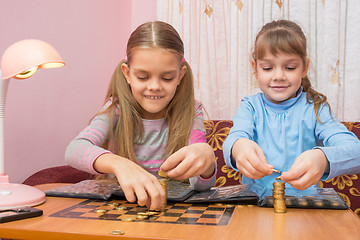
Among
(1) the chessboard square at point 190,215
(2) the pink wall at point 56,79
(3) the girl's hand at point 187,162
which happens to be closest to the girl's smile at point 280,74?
(3) the girl's hand at point 187,162

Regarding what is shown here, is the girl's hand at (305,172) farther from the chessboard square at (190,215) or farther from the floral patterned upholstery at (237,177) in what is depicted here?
the floral patterned upholstery at (237,177)

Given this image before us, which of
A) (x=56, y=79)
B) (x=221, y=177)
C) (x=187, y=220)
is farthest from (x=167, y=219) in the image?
(x=56, y=79)

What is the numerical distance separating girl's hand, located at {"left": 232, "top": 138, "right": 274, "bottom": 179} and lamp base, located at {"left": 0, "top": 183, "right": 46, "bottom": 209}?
0.54m

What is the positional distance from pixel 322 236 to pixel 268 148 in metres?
0.71

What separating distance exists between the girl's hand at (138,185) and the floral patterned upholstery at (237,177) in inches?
38.4

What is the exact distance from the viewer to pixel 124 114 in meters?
1.35

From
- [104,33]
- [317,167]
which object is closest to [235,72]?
[104,33]

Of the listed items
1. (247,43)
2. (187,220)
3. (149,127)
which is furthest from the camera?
(247,43)

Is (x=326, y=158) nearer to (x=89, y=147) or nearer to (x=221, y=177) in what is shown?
(x=89, y=147)

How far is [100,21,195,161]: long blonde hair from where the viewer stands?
4.25 ft

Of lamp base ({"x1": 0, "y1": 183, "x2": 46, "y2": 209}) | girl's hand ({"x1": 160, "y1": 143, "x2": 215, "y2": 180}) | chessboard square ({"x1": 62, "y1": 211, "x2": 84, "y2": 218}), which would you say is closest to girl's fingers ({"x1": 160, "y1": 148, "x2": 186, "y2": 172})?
girl's hand ({"x1": 160, "y1": 143, "x2": 215, "y2": 180})

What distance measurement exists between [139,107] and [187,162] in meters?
0.49

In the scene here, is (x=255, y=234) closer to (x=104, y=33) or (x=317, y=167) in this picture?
(x=317, y=167)

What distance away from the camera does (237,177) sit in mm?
1863
